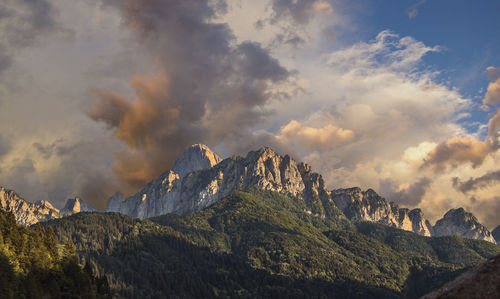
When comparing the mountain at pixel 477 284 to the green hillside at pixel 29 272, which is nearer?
the mountain at pixel 477 284

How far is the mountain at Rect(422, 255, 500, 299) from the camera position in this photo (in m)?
19.5

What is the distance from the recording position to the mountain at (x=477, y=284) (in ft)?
63.9

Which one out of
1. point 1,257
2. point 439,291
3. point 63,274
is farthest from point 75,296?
point 439,291

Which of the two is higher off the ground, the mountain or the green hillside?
the green hillside

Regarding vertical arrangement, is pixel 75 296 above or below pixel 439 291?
above

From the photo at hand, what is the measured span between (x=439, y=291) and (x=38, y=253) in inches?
8124

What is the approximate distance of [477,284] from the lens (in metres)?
19.7

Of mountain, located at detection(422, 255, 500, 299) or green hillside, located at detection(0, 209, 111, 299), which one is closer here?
mountain, located at detection(422, 255, 500, 299)

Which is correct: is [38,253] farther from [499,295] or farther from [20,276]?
[499,295]

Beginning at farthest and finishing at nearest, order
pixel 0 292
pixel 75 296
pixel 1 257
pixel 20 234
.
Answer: pixel 20 234
pixel 75 296
pixel 1 257
pixel 0 292

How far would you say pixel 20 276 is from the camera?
171250 mm

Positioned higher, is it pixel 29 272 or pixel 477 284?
pixel 29 272

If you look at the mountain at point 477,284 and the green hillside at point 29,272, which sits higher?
the green hillside at point 29,272

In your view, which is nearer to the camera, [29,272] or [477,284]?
[477,284]
